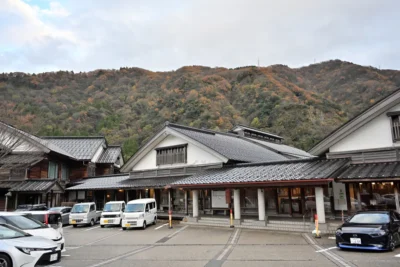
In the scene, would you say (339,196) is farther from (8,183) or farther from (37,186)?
(8,183)

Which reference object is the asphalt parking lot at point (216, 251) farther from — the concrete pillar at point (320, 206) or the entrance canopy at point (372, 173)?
the entrance canopy at point (372, 173)

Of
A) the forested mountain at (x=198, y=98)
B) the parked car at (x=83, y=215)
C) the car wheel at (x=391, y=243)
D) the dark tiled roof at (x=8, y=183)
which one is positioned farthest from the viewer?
the forested mountain at (x=198, y=98)

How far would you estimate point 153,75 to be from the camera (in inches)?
3716

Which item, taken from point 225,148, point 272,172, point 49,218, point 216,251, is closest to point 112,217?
point 49,218

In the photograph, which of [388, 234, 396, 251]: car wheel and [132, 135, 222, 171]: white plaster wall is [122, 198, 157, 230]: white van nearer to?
[132, 135, 222, 171]: white plaster wall

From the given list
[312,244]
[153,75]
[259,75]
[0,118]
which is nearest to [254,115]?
[259,75]

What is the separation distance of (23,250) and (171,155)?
60.9 ft

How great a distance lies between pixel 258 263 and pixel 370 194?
953cm

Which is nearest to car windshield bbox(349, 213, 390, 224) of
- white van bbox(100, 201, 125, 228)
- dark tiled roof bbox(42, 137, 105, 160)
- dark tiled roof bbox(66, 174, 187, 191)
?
dark tiled roof bbox(66, 174, 187, 191)

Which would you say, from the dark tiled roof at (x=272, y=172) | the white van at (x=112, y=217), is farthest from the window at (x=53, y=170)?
the dark tiled roof at (x=272, y=172)

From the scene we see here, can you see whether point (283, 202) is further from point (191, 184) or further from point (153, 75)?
point (153, 75)

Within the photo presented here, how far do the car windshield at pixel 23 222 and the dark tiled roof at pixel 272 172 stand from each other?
33.5 ft

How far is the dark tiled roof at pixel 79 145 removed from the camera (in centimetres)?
3638

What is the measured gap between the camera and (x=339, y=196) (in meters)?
16.8
